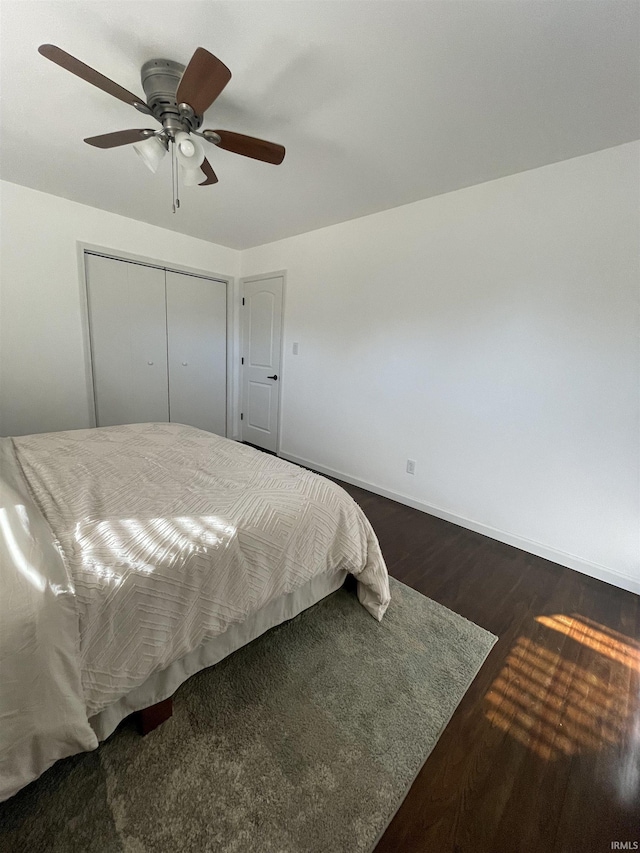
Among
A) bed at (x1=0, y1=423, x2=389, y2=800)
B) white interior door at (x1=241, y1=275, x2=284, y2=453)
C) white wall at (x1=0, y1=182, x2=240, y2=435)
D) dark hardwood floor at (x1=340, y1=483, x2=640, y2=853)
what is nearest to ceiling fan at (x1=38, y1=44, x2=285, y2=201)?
bed at (x1=0, y1=423, x2=389, y2=800)

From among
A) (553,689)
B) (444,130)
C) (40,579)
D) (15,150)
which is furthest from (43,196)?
(553,689)

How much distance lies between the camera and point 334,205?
2727 mm

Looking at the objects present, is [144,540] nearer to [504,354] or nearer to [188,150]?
[188,150]

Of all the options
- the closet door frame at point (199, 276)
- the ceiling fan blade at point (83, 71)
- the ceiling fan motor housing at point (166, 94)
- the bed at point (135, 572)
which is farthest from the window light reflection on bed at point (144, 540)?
the closet door frame at point (199, 276)

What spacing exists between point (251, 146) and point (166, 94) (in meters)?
0.37

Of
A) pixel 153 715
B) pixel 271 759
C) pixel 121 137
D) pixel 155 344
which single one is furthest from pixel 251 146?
pixel 155 344

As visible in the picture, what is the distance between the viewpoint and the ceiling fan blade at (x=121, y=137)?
1491mm

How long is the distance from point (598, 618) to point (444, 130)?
260 cm

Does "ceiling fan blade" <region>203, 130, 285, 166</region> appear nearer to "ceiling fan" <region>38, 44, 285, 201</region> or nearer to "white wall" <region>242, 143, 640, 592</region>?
"ceiling fan" <region>38, 44, 285, 201</region>

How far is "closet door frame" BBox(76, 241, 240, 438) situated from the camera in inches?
120

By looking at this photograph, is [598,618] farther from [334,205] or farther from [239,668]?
[334,205]

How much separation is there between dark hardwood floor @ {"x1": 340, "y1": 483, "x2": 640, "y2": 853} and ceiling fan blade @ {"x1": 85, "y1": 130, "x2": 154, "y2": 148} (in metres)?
2.50

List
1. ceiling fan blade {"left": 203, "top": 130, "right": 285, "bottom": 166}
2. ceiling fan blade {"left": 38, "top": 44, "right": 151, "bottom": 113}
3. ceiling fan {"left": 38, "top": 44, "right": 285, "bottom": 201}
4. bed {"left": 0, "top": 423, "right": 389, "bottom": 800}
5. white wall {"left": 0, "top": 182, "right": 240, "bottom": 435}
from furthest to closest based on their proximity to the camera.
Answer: white wall {"left": 0, "top": 182, "right": 240, "bottom": 435} → ceiling fan blade {"left": 203, "top": 130, "right": 285, "bottom": 166} → ceiling fan {"left": 38, "top": 44, "right": 285, "bottom": 201} → ceiling fan blade {"left": 38, "top": 44, "right": 151, "bottom": 113} → bed {"left": 0, "top": 423, "right": 389, "bottom": 800}

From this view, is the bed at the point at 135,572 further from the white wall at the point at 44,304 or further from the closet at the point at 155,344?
the closet at the point at 155,344
